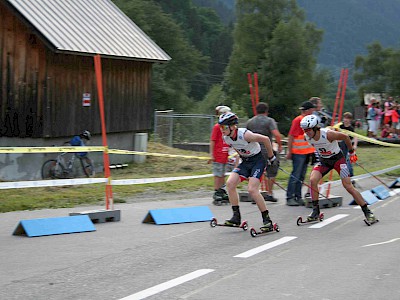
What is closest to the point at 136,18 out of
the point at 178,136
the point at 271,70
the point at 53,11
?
the point at 271,70

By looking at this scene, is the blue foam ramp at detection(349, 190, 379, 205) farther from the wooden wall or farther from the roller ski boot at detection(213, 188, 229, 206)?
the wooden wall

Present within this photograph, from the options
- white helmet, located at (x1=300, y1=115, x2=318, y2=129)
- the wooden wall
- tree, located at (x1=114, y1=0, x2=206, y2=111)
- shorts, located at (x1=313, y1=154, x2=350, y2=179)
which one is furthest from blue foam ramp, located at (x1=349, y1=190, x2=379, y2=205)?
tree, located at (x1=114, y1=0, x2=206, y2=111)

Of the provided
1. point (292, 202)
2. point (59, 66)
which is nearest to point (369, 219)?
point (292, 202)

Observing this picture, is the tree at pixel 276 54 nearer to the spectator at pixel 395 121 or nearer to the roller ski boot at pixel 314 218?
the spectator at pixel 395 121

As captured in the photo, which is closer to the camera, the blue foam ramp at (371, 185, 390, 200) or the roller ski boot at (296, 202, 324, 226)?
the roller ski boot at (296, 202, 324, 226)

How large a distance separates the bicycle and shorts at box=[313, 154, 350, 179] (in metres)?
10.8

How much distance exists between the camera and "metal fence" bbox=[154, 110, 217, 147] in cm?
3384

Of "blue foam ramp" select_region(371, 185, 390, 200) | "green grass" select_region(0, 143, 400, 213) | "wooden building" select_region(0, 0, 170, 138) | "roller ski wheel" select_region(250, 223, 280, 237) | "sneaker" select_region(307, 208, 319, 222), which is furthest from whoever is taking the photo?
"wooden building" select_region(0, 0, 170, 138)

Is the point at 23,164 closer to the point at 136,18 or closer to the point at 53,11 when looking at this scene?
the point at 53,11

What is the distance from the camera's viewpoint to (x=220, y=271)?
864cm

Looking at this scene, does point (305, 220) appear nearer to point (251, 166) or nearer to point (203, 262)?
point (251, 166)

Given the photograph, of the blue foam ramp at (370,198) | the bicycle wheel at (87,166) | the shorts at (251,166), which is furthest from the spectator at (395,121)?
the shorts at (251,166)

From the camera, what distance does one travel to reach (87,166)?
22.9 m

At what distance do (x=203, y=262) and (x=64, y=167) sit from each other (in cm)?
1365
